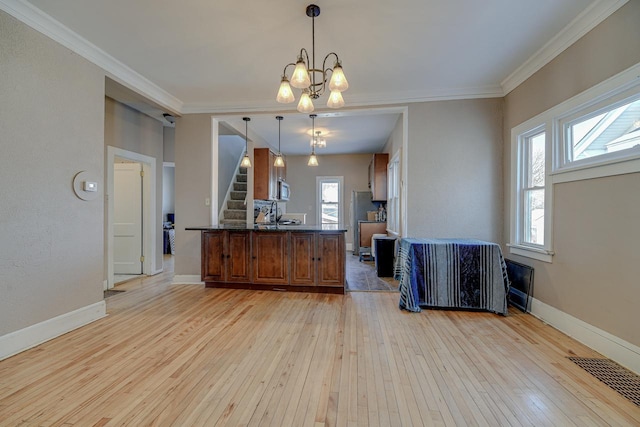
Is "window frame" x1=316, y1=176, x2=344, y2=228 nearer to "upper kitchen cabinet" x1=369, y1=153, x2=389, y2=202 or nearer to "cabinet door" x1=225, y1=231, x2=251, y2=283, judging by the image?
"upper kitchen cabinet" x1=369, y1=153, x2=389, y2=202

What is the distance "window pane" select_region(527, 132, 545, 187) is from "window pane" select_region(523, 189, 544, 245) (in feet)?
0.39

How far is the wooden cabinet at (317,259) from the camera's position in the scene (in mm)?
3746

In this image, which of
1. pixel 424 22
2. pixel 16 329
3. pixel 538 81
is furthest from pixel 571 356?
pixel 16 329

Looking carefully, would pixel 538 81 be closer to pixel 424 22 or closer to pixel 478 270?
pixel 424 22

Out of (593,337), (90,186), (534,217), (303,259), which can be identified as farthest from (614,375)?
(90,186)

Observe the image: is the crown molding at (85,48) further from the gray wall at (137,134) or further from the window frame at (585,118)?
the window frame at (585,118)

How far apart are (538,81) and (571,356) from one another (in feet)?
8.89

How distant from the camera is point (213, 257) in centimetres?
→ 402

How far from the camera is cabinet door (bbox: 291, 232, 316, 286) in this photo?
3799 mm

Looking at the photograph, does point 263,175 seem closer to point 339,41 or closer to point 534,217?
point 339,41

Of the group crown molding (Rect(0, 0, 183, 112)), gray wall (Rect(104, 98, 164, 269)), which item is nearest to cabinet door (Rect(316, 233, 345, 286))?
crown molding (Rect(0, 0, 183, 112))

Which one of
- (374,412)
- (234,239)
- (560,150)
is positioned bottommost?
(374,412)

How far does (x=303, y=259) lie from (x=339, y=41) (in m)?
2.61

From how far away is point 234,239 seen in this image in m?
3.96
